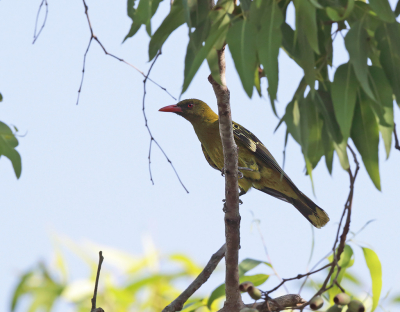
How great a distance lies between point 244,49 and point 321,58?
48cm

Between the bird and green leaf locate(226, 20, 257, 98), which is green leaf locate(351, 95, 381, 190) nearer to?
green leaf locate(226, 20, 257, 98)

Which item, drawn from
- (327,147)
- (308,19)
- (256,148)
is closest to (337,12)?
(308,19)

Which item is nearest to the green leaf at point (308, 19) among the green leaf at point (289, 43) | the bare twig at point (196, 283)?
the green leaf at point (289, 43)

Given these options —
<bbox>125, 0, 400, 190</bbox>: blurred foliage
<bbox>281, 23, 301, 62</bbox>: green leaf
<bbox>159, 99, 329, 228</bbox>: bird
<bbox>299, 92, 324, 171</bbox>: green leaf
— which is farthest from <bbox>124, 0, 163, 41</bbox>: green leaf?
<bbox>159, 99, 329, 228</bbox>: bird

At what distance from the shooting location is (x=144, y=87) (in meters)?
2.87

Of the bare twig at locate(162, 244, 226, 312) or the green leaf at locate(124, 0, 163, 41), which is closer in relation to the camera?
the green leaf at locate(124, 0, 163, 41)

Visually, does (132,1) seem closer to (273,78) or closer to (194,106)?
(273,78)

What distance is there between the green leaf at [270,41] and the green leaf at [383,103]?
48 cm

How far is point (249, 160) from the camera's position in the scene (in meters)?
4.79

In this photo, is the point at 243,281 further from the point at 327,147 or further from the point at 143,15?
the point at 143,15

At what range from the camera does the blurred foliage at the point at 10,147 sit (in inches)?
128

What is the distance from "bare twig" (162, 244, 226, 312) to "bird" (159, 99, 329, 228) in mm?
1374

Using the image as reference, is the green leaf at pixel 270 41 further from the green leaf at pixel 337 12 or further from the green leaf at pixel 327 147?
the green leaf at pixel 327 147

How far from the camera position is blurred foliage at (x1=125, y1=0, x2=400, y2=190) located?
181 cm
